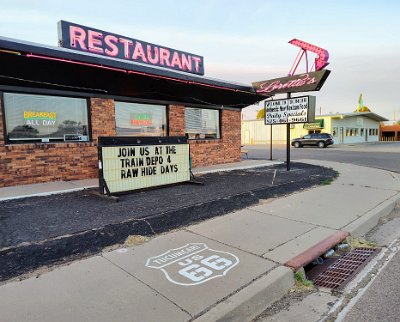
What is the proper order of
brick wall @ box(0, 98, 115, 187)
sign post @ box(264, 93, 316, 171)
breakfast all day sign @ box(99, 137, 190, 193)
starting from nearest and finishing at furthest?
breakfast all day sign @ box(99, 137, 190, 193) < brick wall @ box(0, 98, 115, 187) < sign post @ box(264, 93, 316, 171)

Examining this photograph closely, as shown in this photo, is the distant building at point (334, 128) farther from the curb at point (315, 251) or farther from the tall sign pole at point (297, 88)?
the curb at point (315, 251)

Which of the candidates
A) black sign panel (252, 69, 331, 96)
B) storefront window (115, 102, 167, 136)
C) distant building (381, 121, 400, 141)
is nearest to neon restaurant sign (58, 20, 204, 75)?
storefront window (115, 102, 167, 136)

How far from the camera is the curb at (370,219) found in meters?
5.24

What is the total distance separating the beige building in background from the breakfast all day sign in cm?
3416

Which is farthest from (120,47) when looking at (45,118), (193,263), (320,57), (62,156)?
(193,263)

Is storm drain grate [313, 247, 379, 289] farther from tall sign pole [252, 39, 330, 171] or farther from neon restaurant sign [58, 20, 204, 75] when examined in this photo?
neon restaurant sign [58, 20, 204, 75]

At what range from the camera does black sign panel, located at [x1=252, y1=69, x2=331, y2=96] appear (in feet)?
32.9

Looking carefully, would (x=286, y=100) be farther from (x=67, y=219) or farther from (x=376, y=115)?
(x=376, y=115)

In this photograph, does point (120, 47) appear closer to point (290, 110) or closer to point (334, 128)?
point (290, 110)

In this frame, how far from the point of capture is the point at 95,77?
8.01 metres

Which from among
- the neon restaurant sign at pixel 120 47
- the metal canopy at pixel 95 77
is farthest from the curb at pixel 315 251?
the neon restaurant sign at pixel 120 47

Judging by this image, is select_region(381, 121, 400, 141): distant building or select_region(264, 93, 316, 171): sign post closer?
select_region(264, 93, 316, 171): sign post

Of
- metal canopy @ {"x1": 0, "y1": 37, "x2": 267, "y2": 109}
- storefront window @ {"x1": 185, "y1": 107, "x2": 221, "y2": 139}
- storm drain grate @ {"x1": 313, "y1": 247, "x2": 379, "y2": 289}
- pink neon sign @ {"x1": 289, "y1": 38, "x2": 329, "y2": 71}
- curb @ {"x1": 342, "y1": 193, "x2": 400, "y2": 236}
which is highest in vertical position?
pink neon sign @ {"x1": 289, "y1": 38, "x2": 329, "y2": 71}

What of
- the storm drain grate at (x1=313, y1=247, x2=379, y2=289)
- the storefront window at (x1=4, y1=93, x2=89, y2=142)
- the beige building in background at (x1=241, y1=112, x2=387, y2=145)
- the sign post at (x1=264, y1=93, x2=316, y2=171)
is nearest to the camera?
the storm drain grate at (x1=313, y1=247, x2=379, y2=289)
